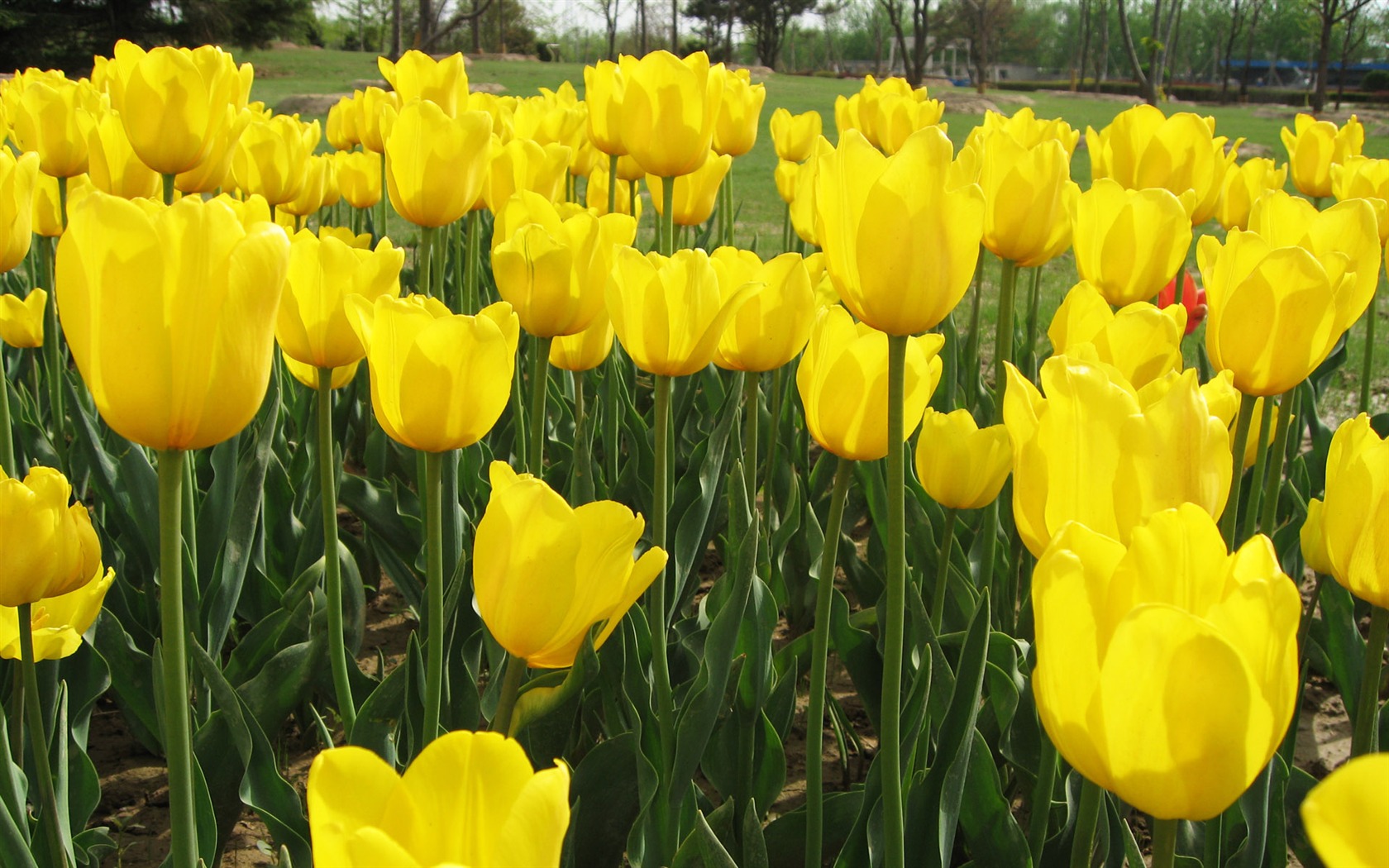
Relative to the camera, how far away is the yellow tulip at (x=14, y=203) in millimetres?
1741

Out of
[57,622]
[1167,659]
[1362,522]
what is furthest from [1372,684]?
[57,622]

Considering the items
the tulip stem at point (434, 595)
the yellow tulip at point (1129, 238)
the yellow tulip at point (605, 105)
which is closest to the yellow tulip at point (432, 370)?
the tulip stem at point (434, 595)

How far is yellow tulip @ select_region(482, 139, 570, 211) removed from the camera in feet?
8.65

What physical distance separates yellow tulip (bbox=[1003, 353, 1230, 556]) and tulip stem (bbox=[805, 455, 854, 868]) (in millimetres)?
429

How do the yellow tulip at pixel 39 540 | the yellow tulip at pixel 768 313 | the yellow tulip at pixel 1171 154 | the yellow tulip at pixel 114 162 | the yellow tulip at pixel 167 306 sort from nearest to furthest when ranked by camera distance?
the yellow tulip at pixel 167 306 < the yellow tulip at pixel 39 540 < the yellow tulip at pixel 768 313 < the yellow tulip at pixel 114 162 < the yellow tulip at pixel 1171 154

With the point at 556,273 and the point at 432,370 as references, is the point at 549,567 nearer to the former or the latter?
the point at 432,370

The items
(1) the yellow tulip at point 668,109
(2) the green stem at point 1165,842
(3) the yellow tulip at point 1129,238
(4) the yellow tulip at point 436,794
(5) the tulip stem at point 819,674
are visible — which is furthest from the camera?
(1) the yellow tulip at point 668,109

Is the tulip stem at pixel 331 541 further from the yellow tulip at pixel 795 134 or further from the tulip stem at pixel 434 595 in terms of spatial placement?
the yellow tulip at pixel 795 134

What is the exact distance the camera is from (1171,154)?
8.46ft

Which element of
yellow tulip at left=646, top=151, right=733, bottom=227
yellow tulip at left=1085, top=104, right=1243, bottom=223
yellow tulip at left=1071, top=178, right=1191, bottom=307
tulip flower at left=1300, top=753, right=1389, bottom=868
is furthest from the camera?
yellow tulip at left=646, top=151, right=733, bottom=227

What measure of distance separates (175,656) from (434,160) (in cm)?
122

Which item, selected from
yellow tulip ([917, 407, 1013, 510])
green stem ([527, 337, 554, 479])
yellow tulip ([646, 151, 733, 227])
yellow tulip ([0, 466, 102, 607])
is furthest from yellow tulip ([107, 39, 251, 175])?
yellow tulip ([917, 407, 1013, 510])

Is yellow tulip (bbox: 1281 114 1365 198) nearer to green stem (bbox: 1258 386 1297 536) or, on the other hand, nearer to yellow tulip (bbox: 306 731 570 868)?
green stem (bbox: 1258 386 1297 536)

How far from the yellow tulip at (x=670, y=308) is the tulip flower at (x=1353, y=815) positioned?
3.54 ft
